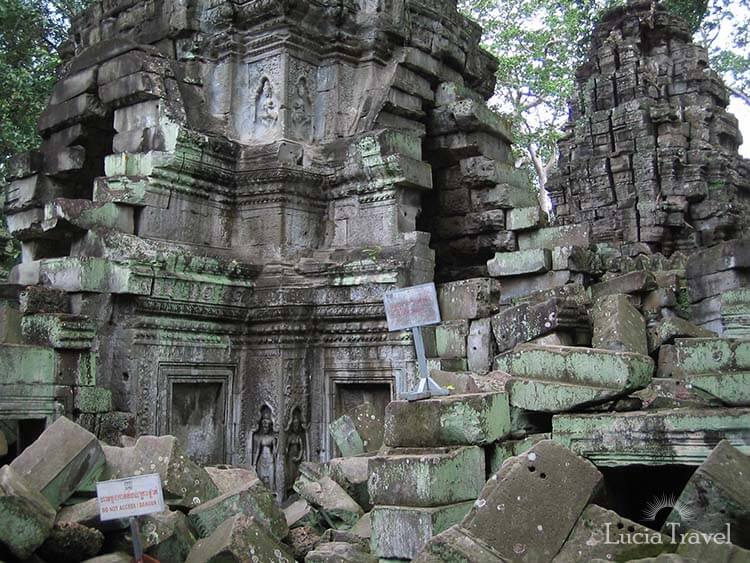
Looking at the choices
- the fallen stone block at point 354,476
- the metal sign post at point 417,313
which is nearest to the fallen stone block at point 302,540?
the fallen stone block at point 354,476

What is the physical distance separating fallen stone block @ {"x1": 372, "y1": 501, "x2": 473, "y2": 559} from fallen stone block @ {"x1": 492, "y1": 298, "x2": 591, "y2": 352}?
2042mm

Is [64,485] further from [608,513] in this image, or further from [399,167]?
[399,167]

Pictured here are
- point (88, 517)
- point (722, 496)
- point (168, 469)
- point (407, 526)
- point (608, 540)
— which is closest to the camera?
point (722, 496)

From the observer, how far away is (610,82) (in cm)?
1716

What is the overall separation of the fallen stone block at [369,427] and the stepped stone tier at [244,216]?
0.34 meters

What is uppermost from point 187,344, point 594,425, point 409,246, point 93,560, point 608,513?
point 409,246

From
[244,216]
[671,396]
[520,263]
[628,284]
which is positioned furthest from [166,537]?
[628,284]

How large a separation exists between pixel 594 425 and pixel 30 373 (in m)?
4.38

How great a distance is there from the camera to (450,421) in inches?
183

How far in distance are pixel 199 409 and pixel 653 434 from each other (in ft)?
15.4

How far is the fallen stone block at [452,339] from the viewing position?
22.9 feet

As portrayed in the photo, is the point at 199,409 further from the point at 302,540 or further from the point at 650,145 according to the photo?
the point at 650,145

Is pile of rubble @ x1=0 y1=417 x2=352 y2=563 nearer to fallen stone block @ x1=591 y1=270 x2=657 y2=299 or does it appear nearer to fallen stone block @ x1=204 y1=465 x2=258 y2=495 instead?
fallen stone block @ x1=204 y1=465 x2=258 y2=495

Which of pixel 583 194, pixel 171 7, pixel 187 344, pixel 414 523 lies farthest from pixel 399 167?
pixel 583 194
